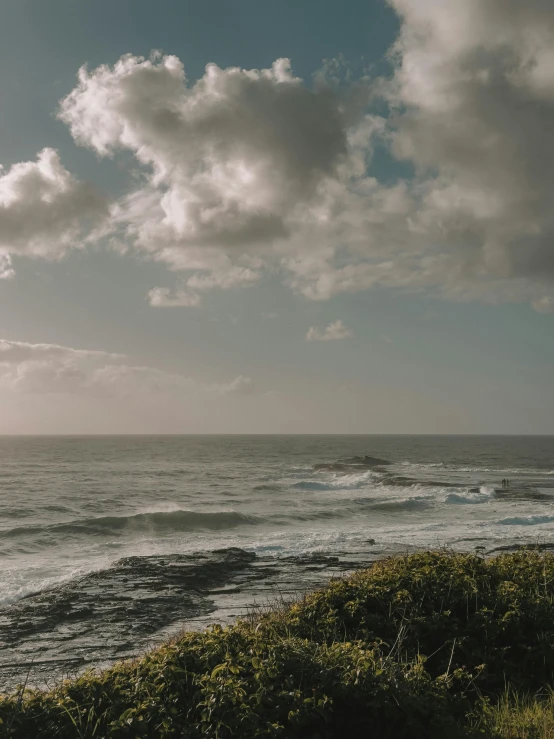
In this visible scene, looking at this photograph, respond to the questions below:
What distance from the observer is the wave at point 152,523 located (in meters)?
27.9

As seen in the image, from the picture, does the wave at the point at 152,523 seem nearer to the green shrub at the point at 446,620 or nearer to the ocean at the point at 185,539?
the ocean at the point at 185,539

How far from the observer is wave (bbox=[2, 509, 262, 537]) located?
2791 centimetres

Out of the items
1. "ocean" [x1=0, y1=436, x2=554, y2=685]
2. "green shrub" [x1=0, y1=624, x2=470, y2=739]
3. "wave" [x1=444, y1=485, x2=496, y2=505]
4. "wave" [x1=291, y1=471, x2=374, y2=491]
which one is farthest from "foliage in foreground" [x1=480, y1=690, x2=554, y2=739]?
"wave" [x1=291, y1=471, x2=374, y2=491]

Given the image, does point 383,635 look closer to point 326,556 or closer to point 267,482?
point 326,556

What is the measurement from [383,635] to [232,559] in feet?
41.7

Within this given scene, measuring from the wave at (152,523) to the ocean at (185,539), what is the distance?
0.31 feet

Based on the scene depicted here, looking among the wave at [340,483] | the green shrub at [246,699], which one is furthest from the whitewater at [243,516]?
the green shrub at [246,699]

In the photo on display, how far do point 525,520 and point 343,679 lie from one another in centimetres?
2868

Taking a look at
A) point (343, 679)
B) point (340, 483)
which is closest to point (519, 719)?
point (343, 679)

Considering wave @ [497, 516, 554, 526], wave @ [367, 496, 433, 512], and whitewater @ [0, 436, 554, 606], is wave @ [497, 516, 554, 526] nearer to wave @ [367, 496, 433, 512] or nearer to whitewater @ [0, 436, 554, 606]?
whitewater @ [0, 436, 554, 606]

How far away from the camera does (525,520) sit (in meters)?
31.2

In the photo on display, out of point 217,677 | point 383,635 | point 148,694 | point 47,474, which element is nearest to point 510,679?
point 383,635

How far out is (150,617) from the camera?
14086 mm

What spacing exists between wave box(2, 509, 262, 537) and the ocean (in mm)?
94
